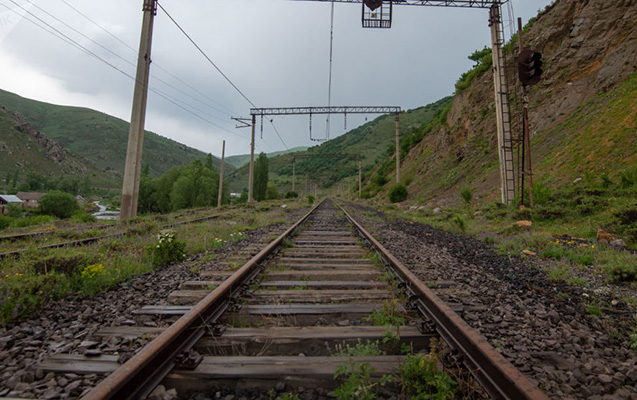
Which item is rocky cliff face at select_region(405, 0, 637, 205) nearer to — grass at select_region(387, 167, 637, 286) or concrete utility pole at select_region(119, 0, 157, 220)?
grass at select_region(387, 167, 637, 286)

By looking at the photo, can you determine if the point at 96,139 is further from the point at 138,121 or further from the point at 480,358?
the point at 480,358

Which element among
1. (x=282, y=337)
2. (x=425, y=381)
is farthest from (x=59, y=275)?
(x=425, y=381)

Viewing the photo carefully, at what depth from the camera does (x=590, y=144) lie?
1197cm

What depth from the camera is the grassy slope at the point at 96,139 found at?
155938mm

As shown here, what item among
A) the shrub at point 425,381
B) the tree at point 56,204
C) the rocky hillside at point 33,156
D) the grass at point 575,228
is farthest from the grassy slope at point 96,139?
the shrub at point 425,381

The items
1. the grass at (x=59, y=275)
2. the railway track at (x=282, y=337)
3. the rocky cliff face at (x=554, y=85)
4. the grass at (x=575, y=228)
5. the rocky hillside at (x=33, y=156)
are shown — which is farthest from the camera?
the rocky hillside at (x=33, y=156)

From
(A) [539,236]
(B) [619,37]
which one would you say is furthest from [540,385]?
(B) [619,37]

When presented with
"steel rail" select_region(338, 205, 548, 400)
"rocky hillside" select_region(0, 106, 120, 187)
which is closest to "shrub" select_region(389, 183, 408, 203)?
"steel rail" select_region(338, 205, 548, 400)

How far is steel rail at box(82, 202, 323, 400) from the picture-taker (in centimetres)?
147

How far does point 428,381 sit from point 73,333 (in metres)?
2.71

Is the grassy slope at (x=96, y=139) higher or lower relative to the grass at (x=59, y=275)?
higher

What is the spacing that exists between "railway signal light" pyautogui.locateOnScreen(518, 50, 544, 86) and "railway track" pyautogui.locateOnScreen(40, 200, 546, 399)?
890cm

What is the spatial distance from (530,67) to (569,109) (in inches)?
389

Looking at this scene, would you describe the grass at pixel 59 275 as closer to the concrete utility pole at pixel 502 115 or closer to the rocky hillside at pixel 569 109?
A: the concrete utility pole at pixel 502 115
